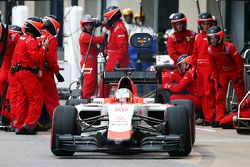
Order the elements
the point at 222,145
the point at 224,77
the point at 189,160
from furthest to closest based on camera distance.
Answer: the point at 224,77
the point at 222,145
the point at 189,160

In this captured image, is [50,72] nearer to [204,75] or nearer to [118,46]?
[204,75]

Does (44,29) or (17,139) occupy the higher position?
(44,29)

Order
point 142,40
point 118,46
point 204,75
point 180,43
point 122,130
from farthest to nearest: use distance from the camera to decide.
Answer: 1. point 118,46
2. point 180,43
3. point 204,75
4. point 142,40
5. point 122,130

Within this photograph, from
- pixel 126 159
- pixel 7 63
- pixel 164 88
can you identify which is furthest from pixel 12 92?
pixel 126 159

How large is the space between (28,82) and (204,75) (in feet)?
14.9

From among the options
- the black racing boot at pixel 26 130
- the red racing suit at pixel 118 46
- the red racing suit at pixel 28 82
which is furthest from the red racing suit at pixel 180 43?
the black racing boot at pixel 26 130

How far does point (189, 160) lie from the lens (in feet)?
51.6

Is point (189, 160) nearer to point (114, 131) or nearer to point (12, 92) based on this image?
point (114, 131)

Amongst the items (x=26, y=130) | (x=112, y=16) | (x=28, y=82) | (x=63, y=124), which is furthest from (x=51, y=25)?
(x=63, y=124)

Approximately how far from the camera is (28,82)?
20.5 meters

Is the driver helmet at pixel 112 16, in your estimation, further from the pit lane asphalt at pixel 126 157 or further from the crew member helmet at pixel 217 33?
the pit lane asphalt at pixel 126 157

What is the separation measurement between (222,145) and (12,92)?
4234 millimetres

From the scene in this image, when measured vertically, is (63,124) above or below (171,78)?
above

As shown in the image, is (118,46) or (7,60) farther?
(118,46)
